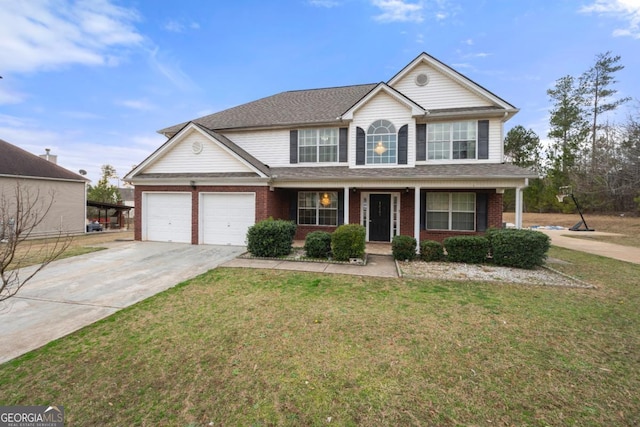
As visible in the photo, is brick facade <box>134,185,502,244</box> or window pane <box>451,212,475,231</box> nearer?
brick facade <box>134,185,502,244</box>

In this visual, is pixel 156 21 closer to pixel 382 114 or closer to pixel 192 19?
pixel 192 19

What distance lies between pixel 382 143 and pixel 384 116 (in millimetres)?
1155

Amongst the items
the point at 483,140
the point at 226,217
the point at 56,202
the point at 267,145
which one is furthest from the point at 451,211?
the point at 56,202

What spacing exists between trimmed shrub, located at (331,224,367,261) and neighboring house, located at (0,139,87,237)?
15.7m

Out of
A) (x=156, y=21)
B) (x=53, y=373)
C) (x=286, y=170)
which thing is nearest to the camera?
(x=53, y=373)

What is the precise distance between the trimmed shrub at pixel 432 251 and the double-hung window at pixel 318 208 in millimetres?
4804

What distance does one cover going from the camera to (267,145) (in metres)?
13.2

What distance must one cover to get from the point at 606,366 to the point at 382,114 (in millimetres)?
10282

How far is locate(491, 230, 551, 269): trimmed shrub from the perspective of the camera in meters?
8.05

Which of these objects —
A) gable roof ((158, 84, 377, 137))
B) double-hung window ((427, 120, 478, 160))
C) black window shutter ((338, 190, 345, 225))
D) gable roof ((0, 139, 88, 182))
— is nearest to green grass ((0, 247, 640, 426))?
double-hung window ((427, 120, 478, 160))

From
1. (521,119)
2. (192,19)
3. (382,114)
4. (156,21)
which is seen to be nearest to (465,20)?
(382,114)

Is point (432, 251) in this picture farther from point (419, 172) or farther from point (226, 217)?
point (226, 217)

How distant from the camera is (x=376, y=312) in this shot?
4.87 meters

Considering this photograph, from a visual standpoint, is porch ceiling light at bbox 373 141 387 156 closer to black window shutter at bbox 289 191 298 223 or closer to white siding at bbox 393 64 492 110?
white siding at bbox 393 64 492 110
